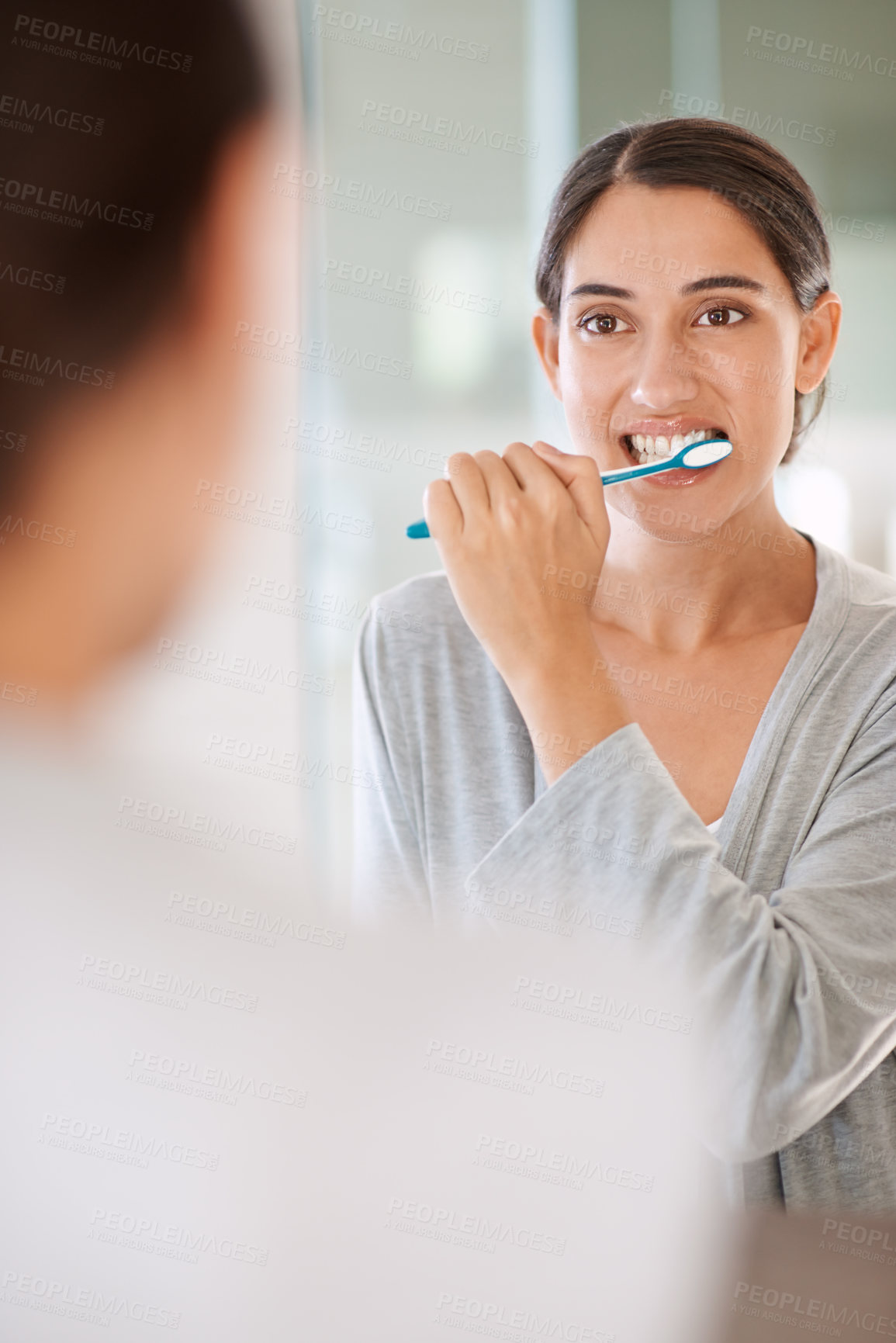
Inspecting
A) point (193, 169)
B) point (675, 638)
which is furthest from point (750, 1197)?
point (193, 169)

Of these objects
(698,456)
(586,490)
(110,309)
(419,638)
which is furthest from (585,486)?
(110,309)

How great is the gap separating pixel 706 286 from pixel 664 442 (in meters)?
0.12

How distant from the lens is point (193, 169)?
25cm

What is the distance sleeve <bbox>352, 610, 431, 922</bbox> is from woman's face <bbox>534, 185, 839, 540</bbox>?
26cm

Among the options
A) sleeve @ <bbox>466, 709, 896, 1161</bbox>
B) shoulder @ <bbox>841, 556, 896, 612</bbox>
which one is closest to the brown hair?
shoulder @ <bbox>841, 556, 896, 612</bbox>

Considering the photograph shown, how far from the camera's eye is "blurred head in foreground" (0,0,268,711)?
0.25 metres

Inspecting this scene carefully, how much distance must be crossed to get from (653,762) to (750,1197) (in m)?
0.32

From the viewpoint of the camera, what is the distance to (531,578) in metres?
0.64

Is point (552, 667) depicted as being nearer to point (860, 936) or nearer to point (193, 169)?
point (860, 936)

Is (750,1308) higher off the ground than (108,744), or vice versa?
(108,744)

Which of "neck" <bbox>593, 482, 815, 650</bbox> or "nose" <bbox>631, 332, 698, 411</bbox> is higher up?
"nose" <bbox>631, 332, 698, 411</bbox>

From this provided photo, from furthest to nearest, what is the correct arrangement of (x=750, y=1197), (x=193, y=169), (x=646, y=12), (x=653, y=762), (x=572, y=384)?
(x=646, y=12) → (x=572, y=384) → (x=750, y=1197) → (x=653, y=762) → (x=193, y=169)

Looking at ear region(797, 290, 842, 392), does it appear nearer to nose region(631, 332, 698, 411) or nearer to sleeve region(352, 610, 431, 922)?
nose region(631, 332, 698, 411)

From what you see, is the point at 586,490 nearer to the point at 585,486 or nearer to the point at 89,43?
the point at 585,486
